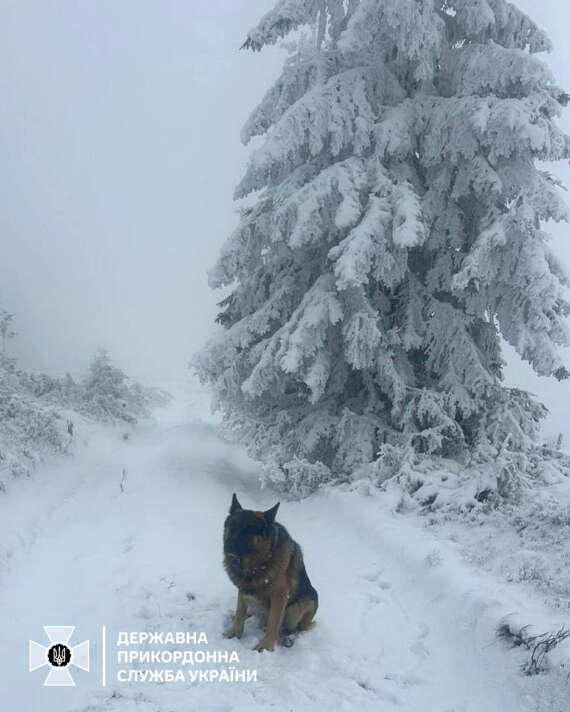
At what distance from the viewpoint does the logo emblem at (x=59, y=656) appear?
454 cm

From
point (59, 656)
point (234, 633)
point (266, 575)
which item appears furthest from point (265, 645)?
point (59, 656)

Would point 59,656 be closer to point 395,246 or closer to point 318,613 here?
point 318,613

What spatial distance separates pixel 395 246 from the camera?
9.77m

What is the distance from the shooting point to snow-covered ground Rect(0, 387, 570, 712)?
432cm

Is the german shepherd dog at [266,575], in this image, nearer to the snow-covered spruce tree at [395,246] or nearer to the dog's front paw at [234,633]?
the dog's front paw at [234,633]

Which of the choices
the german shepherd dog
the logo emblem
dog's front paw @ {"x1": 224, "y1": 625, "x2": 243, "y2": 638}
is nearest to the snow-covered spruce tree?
the german shepherd dog

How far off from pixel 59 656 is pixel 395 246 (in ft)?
26.1

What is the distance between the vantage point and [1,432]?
1155 cm

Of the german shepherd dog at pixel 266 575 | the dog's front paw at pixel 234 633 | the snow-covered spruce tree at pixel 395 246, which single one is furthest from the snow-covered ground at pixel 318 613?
the snow-covered spruce tree at pixel 395 246

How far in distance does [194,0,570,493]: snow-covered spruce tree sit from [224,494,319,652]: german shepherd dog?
Answer: 4.56 m

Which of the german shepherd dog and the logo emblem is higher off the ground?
the german shepherd dog

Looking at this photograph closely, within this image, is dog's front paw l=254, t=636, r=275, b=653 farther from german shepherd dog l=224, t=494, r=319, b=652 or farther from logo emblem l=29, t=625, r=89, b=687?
logo emblem l=29, t=625, r=89, b=687

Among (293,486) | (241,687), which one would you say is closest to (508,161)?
(293,486)

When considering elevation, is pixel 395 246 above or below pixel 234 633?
above
